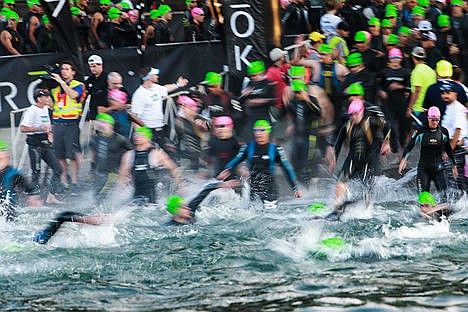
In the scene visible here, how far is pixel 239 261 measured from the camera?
12.7 meters

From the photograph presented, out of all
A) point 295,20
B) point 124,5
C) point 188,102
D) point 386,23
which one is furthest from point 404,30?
point 124,5

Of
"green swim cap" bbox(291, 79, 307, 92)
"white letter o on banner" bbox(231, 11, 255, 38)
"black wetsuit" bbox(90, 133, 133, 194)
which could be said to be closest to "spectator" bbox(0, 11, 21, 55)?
"black wetsuit" bbox(90, 133, 133, 194)

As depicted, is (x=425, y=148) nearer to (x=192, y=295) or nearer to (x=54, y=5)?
(x=192, y=295)

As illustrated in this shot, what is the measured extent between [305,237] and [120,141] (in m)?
3.70

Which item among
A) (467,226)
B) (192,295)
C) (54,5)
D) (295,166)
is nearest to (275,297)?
(192,295)

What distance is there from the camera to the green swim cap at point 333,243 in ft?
42.0

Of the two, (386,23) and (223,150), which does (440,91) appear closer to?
(386,23)

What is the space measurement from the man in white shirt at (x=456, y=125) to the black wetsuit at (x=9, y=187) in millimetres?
5970

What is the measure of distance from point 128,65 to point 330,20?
359cm

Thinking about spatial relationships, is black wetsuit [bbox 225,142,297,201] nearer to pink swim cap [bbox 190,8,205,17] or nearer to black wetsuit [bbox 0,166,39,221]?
black wetsuit [bbox 0,166,39,221]

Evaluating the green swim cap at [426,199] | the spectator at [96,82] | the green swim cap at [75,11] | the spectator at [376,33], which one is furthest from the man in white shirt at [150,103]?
the green swim cap at [426,199]

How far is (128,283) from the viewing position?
11.9m

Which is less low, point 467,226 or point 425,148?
point 425,148

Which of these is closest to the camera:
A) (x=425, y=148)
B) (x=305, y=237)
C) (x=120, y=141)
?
(x=305, y=237)
